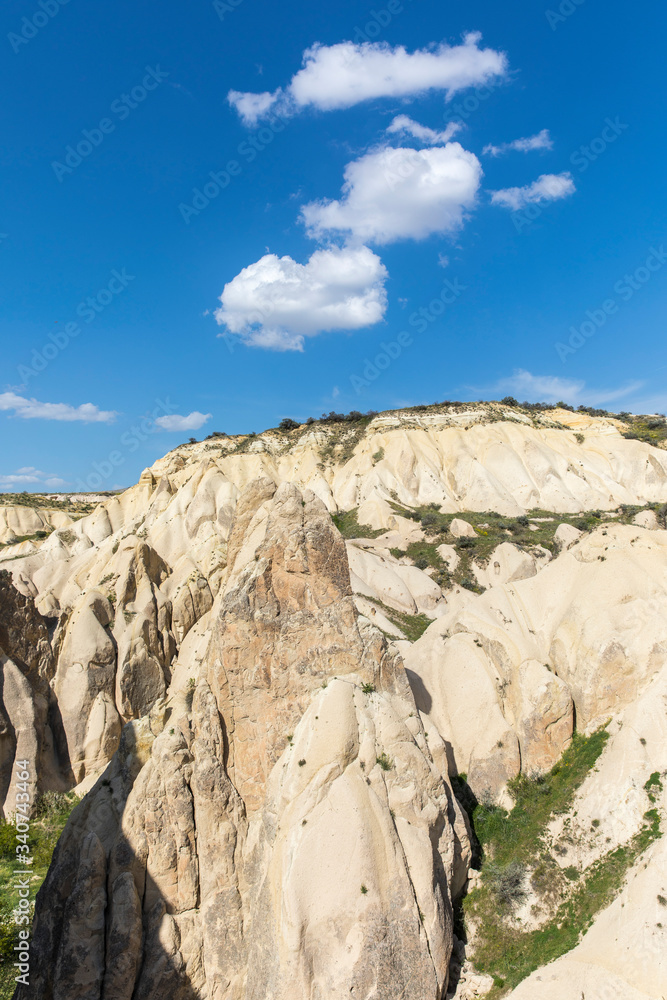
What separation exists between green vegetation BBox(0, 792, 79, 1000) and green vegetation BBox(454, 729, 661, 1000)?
430 inches

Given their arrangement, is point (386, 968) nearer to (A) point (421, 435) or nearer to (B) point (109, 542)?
(B) point (109, 542)

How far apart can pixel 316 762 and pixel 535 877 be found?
6.45 m

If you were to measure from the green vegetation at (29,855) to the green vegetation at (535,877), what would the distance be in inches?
430

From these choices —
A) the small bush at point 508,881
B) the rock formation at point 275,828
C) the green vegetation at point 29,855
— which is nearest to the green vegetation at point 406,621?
the small bush at point 508,881

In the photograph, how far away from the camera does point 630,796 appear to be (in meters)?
13.0

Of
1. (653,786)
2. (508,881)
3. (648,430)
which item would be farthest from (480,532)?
(648,430)

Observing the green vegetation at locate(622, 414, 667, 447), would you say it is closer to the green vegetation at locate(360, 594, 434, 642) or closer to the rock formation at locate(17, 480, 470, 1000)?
the green vegetation at locate(360, 594, 434, 642)

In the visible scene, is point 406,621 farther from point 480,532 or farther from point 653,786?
point 480,532

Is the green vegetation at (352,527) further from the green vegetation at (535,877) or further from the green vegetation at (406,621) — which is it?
the green vegetation at (535,877)

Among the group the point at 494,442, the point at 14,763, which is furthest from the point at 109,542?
the point at 494,442

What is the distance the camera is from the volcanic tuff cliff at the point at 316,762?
33.3 feet

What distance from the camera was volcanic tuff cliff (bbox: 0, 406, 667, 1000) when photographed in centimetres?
1016

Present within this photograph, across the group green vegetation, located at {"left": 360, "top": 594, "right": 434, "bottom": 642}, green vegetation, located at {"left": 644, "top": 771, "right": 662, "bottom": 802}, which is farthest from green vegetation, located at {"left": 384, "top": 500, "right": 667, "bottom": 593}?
green vegetation, located at {"left": 644, "top": 771, "right": 662, "bottom": 802}

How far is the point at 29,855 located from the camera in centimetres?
1728
